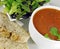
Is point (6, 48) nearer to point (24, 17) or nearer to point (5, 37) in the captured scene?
point (5, 37)

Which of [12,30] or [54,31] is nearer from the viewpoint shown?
[54,31]

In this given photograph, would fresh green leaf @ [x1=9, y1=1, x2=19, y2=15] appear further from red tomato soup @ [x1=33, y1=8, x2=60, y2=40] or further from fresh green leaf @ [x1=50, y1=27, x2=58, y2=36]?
fresh green leaf @ [x1=50, y1=27, x2=58, y2=36]

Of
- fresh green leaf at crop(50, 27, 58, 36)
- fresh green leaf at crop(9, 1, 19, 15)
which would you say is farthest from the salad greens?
fresh green leaf at crop(50, 27, 58, 36)

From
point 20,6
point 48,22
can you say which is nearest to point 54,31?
point 48,22

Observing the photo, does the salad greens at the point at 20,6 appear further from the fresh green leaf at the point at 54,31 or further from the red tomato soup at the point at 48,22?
the fresh green leaf at the point at 54,31

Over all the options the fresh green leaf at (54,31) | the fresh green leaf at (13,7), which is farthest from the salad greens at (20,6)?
the fresh green leaf at (54,31)

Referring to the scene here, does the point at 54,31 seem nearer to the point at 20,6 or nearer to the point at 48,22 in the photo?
the point at 48,22

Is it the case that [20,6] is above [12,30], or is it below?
above
